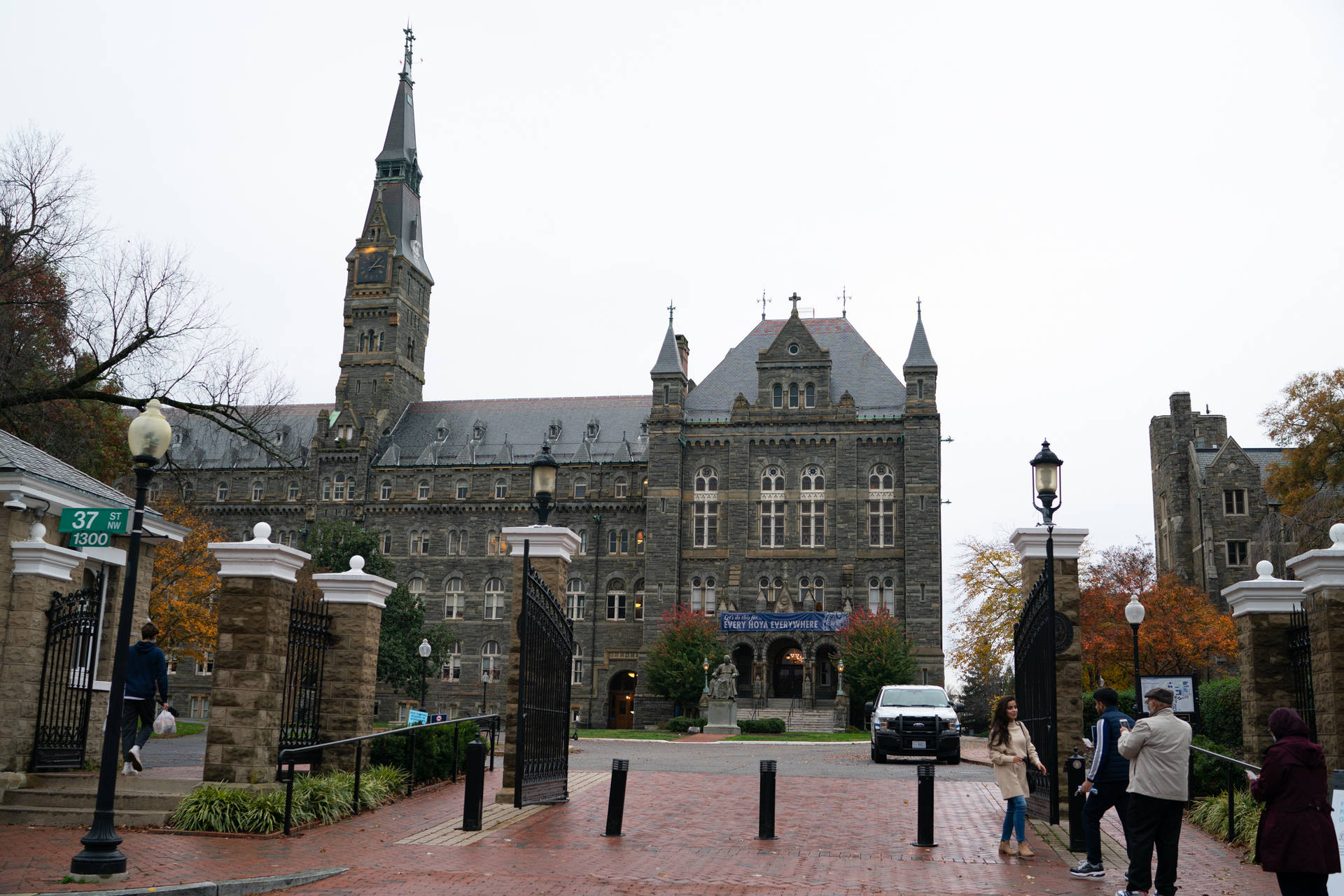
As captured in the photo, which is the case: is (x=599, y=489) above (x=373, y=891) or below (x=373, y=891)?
above

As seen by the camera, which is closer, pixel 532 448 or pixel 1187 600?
pixel 1187 600

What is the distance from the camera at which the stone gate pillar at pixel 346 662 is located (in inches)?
625

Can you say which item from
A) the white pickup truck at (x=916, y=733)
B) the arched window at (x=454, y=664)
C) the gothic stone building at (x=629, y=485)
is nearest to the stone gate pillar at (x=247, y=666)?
the white pickup truck at (x=916, y=733)

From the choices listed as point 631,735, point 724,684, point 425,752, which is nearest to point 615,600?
point 724,684

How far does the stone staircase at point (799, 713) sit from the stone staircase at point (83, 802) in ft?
122

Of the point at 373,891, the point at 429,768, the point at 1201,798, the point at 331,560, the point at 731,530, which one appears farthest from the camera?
the point at 731,530

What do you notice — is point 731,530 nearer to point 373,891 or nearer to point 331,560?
point 331,560

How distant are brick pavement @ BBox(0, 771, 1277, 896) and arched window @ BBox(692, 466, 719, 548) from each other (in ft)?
138

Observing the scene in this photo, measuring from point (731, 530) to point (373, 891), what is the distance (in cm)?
4818

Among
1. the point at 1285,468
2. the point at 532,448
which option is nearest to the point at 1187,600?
the point at 1285,468

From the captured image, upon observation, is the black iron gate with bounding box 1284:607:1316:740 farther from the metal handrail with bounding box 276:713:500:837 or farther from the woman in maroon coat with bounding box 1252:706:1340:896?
the metal handrail with bounding box 276:713:500:837

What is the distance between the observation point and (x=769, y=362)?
59031mm

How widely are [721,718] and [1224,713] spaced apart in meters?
27.2

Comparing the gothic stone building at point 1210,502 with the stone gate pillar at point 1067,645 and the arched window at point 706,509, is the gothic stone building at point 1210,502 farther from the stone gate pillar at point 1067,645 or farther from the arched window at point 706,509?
the stone gate pillar at point 1067,645
